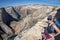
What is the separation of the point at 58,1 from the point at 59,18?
786mm

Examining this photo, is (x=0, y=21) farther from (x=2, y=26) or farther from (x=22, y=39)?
(x=22, y=39)

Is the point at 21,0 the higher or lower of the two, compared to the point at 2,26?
Result: higher

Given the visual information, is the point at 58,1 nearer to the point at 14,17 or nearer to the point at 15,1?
the point at 15,1

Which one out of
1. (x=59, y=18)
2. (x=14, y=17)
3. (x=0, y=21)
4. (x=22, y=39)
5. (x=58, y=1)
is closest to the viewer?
(x=58, y=1)

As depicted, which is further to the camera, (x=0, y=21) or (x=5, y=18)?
(x=5, y=18)

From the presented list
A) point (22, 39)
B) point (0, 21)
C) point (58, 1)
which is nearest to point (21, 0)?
point (58, 1)

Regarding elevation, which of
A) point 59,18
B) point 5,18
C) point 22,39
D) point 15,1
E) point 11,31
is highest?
point 15,1

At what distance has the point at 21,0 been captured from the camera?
→ 0.82 metres

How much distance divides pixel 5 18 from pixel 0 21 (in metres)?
0.91

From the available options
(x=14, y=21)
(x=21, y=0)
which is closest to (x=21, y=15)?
(x=14, y=21)

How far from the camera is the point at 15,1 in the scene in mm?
804

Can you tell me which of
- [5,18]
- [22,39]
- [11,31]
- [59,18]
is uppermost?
[59,18]

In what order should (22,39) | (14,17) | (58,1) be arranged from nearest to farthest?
(58,1), (22,39), (14,17)

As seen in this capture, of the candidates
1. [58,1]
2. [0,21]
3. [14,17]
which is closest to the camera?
[58,1]
